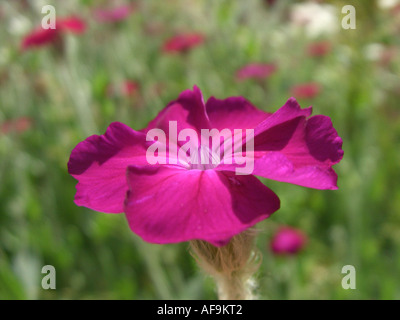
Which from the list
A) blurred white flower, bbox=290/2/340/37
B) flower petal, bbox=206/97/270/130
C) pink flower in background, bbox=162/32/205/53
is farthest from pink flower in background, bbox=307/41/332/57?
flower petal, bbox=206/97/270/130

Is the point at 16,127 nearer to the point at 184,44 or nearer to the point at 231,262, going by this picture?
the point at 184,44

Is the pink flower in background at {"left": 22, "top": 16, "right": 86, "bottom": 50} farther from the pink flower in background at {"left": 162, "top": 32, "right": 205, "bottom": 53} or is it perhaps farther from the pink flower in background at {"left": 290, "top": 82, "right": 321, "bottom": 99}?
the pink flower in background at {"left": 290, "top": 82, "right": 321, "bottom": 99}

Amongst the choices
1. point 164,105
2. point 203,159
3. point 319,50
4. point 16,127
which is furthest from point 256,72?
point 203,159

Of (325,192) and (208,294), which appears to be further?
(325,192)

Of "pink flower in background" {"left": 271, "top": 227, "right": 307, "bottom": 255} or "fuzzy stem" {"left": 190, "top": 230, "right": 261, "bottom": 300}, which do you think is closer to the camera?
"fuzzy stem" {"left": 190, "top": 230, "right": 261, "bottom": 300}

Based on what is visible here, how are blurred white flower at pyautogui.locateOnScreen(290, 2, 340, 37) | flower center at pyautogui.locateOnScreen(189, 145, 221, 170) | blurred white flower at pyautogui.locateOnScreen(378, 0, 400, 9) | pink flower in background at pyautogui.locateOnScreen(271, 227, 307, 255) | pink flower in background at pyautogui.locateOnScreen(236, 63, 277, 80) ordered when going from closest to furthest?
flower center at pyautogui.locateOnScreen(189, 145, 221, 170) < pink flower in background at pyautogui.locateOnScreen(271, 227, 307, 255) < pink flower in background at pyautogui.locateOnScreen(236, 63, 277, 80) < blurred white flower at pyautogui.locateOnScreen(378, 0, 400, 9) < blurred white flower at pyautogui.locateOnScreen(290, 2, 340, 37)
